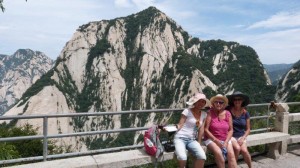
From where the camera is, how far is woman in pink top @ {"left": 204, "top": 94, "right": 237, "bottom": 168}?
6.83 metres

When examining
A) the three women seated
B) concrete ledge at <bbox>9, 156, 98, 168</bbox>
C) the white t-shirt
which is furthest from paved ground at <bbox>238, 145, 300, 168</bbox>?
concrete ledge at <bbox>9, 156, 98, 168</bbox>

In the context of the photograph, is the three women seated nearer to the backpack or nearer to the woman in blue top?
the woman in blue top

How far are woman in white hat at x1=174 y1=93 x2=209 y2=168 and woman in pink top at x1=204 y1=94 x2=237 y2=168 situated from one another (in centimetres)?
20

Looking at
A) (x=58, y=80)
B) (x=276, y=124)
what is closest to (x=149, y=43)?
(x=58, y=80)

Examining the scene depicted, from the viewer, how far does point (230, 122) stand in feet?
23.3

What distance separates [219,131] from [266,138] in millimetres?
1820

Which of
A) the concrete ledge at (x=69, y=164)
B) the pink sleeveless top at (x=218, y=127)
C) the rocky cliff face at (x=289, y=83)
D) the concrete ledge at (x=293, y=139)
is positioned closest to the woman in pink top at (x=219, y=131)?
the pink sleeveless top at (x=218, y=127)

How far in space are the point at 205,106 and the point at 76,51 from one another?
154 metres

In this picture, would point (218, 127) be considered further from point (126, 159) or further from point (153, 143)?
point (126, 159)

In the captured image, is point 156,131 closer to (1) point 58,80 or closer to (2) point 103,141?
(2) point 103,141

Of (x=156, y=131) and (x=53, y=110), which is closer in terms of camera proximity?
(x=156, y=131)

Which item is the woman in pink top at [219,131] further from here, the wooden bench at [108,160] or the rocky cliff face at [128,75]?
the rocky cliff face at [128,75]

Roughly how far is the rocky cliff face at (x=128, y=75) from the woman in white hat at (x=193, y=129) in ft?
372

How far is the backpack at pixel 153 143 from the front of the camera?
6430mm
